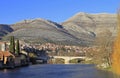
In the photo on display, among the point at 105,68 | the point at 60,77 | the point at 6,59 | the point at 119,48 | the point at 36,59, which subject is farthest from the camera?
the point at 36,59

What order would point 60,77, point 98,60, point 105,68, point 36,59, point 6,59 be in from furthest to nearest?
point 36,59
point 6,59
point 98,60
point 105,68
point 60,77

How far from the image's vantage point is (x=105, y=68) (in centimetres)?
9862

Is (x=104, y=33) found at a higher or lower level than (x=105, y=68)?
higher

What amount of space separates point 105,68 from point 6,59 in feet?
104

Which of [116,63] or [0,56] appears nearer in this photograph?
[116,63]

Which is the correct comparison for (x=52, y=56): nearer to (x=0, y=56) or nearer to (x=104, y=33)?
(x=0, y=56)

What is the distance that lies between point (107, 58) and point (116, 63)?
31383mm

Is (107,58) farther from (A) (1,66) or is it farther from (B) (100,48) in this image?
(A) (1,66)

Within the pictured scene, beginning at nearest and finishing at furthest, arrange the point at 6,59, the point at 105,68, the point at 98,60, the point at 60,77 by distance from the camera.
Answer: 1. the point at 60,77
2. the point at 105,68
3. the point at 98,60
4. the point at 6,59

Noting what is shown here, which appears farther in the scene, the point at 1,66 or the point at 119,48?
the point at 1,66

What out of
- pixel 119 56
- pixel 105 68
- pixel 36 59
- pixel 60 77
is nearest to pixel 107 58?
pixel 105 68

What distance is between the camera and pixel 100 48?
102 m

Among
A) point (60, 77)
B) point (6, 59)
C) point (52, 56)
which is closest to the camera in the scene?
point (60, 77)

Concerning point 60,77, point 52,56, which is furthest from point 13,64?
point 52,56
